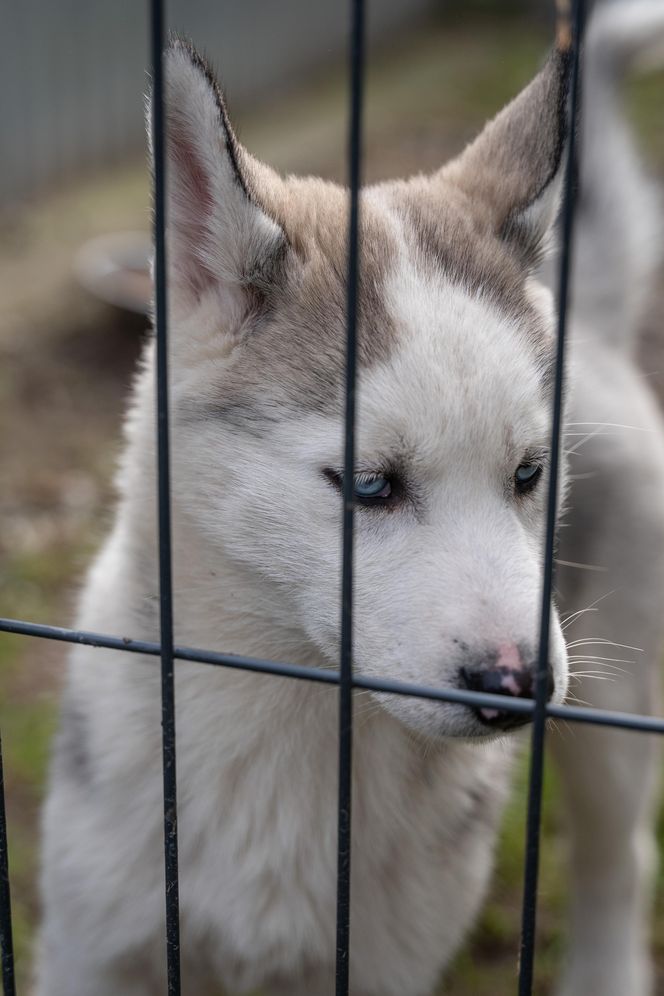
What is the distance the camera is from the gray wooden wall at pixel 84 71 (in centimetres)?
792

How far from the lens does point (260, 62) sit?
9555 mm

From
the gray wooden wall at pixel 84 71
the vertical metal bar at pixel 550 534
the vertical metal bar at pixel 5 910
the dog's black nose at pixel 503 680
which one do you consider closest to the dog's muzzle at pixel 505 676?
the dog's black nose at pixel 503 680

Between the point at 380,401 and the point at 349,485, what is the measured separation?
391mm

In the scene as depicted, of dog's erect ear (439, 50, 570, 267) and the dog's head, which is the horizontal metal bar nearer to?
the dog's head

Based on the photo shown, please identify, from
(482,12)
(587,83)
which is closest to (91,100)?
(482,12)

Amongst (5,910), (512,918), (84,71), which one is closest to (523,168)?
(5,910)

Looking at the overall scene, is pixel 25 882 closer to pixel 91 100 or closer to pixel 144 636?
pixel 144 636

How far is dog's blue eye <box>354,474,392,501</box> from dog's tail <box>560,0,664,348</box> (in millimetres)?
1374

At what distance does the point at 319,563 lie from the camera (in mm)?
2033

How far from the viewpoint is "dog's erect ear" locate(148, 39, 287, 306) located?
72.0 inches

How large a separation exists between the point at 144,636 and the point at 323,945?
70cm

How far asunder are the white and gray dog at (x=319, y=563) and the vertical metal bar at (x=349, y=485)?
0.20 metres

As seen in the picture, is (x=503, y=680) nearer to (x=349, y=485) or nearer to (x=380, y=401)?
(x=349, y=485)

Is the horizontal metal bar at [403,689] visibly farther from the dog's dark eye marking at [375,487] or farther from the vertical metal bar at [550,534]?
the dog's dark eye marking at [375,487]
